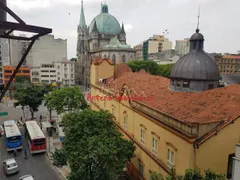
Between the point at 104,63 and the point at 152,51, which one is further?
the point at 152,51

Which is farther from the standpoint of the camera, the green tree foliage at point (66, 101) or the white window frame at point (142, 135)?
the green tree foliage at point (66, 101)

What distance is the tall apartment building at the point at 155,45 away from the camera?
132250 mm

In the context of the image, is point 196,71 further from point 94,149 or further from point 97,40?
point 97,40

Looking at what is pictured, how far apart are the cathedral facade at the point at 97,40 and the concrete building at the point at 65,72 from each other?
10.1 m

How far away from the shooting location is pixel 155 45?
5212 inches

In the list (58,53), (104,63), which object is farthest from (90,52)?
(104,63)

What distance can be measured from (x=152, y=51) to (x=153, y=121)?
4722 inches

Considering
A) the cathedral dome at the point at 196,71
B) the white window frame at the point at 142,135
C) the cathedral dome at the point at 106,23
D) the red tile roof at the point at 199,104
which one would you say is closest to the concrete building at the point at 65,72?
the cathedral dome at the point at 106,23

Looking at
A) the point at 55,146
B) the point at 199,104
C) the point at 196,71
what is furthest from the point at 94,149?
the point at 55,146

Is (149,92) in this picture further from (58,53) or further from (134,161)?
(58,53)

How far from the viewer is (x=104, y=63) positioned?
37.9 meters

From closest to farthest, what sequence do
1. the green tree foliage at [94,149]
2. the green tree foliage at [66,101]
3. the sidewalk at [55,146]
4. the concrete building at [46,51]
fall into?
the green tree foliage at [94,149]
the sidewalk at [55,146]
the green tree foliage at [66,101]
the concrete building at [46,51]

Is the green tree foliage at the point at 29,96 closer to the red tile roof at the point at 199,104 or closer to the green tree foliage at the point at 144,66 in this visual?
the red tile roof at the point at 199,104

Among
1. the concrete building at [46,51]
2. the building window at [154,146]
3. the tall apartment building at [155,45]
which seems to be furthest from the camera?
the tall apartment building at [155,45]
